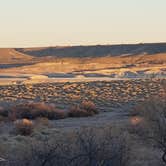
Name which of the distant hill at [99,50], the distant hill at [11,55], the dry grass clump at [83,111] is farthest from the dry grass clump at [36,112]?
the distant hill at [11,55]

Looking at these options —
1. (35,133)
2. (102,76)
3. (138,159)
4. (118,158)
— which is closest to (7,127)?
(35,133)

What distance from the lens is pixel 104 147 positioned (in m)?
15.8

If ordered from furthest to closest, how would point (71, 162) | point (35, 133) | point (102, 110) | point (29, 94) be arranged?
point (29, 94) → point (102, 110) → point (35, 133) → point (71, 162)

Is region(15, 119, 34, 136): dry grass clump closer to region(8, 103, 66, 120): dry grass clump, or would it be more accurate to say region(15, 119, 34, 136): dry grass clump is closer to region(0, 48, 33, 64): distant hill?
region(8, 103, 66, 120): dry grass clump

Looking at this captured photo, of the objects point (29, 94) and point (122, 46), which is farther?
point (122, 46)

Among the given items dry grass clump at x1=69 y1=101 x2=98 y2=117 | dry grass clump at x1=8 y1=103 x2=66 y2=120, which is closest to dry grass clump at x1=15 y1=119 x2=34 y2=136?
dry grass clump at x1=8 y1=103 x2=66 y2=120

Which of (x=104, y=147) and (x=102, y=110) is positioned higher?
(x=104, y=147)

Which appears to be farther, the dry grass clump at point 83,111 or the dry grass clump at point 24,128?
the dry grass clump at point 83,111

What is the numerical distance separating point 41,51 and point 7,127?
156 m

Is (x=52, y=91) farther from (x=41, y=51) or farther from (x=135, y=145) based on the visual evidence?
(x=41, y=51)

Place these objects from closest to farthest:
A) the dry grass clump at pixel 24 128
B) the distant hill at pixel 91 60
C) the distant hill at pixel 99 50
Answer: the dry grass clump at pixel 24 128
the distant hill at pixel 91 60
the distant hill at pixel 99 50

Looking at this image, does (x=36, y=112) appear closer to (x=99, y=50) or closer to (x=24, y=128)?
(x=24, y=128)

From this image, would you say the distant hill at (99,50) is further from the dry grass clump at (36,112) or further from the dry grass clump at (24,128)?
the dry grass clump at (24,128)

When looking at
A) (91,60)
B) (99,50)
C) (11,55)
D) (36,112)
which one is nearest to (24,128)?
(36,112)
